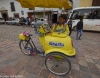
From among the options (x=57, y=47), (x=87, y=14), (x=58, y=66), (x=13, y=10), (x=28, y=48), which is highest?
(x=13, y=10)

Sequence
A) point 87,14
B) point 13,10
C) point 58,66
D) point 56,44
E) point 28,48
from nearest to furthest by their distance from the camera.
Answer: point 56,44 < point 58,66 < point 28,48 < point 87,14 < point 13,10

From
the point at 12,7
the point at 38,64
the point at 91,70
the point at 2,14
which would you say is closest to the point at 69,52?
the point at 91,70

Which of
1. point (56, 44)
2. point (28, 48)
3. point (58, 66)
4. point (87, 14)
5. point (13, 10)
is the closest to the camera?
point (56, 44)

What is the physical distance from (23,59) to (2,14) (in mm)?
20147

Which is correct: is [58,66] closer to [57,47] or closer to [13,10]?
[57,47]

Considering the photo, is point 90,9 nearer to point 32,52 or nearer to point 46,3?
point 46,3

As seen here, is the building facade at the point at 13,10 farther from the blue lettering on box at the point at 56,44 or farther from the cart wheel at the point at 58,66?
the blue lettering on box at the point at 56,44

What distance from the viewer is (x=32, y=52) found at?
9.80ft

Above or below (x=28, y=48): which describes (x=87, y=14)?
above

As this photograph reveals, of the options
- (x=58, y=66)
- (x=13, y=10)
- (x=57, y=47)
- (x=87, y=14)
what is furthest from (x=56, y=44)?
(x=13, y=10)

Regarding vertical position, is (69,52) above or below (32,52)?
above

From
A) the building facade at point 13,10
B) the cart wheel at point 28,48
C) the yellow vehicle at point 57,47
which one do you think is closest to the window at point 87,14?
the cart wheel at point 28,48

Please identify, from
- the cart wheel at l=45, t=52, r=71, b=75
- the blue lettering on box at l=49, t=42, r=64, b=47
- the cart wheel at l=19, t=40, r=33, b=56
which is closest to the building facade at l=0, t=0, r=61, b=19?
the cart wheel at l=19, t=40, r=33, b=56

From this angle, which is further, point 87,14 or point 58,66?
point 87,14
